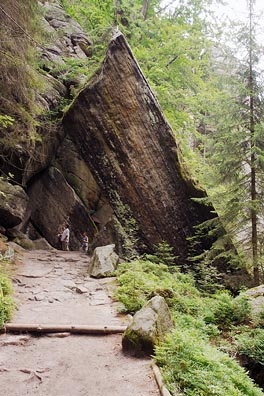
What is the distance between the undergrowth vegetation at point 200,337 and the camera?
3.59 meters

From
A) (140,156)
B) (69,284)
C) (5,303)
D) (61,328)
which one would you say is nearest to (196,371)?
(61,328)

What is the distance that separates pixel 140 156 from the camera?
12.3 meters

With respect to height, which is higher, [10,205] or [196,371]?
[10,205]

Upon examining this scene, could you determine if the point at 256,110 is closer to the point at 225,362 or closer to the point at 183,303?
the point at 183,303

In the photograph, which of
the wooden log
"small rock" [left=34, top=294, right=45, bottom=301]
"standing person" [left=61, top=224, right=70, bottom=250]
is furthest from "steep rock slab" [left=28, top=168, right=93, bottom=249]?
the wooden log

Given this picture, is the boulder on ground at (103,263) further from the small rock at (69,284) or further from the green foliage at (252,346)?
the green foliage at (252,346)

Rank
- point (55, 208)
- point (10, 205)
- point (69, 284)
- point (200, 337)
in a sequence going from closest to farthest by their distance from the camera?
point (200, 337) → point (69, 284) → point (10, 205) → point (55, 208)

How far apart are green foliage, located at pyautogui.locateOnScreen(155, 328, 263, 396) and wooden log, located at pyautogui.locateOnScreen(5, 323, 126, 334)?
1318 mm

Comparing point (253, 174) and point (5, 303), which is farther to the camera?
point (253, 174)

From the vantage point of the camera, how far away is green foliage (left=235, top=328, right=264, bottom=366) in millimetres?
5738

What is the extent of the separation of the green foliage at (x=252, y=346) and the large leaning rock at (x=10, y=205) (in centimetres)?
1054

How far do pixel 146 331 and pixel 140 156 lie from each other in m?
8.71

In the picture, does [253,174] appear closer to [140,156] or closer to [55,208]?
[140,156]

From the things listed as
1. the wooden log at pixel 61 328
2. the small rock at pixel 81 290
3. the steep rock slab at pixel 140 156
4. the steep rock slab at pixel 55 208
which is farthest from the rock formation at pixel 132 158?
the wooden log at pixel 61 328
